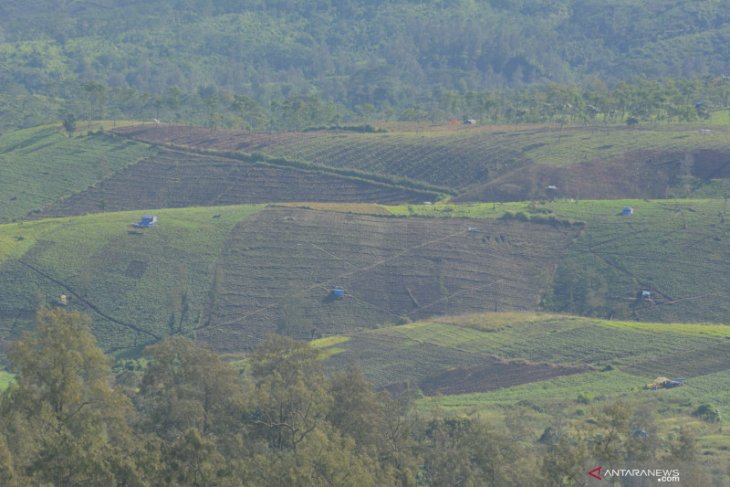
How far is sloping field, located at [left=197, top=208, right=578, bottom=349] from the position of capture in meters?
102

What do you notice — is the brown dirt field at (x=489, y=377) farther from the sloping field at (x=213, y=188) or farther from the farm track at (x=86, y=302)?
the sloping field at (x=213, y=188)

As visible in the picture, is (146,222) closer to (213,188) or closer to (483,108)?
(213,188)

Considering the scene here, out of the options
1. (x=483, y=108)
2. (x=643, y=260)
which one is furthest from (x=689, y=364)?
(x=483, y=108)

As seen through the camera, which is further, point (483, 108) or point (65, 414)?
point (483, 108)

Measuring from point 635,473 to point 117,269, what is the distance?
66.1 m

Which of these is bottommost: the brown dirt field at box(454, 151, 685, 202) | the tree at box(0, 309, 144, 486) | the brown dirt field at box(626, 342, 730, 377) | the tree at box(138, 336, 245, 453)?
the brown dirt field at box(626, 342, 730, 377)

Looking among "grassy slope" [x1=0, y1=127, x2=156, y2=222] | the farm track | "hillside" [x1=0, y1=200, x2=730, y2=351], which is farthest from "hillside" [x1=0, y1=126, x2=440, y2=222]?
the farm track

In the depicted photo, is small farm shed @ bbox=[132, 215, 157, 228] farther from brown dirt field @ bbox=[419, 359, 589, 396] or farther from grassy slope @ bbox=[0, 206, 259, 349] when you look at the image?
brown dirt field @ bbox=[419, 359, 589, 396]

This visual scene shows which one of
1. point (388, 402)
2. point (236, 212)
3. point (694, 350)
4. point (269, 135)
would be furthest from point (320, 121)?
point (388, 402)

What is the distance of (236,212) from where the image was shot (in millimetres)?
119938

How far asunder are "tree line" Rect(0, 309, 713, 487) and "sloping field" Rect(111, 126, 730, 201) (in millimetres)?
67813

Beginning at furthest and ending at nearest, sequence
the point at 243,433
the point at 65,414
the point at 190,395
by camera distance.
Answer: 1. the point at 190,395
2. the point at 243,433
3. the point at 65,414

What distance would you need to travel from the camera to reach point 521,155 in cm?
13562

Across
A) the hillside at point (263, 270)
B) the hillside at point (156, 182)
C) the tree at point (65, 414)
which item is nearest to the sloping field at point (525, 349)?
the hillside at point (263, 270)
